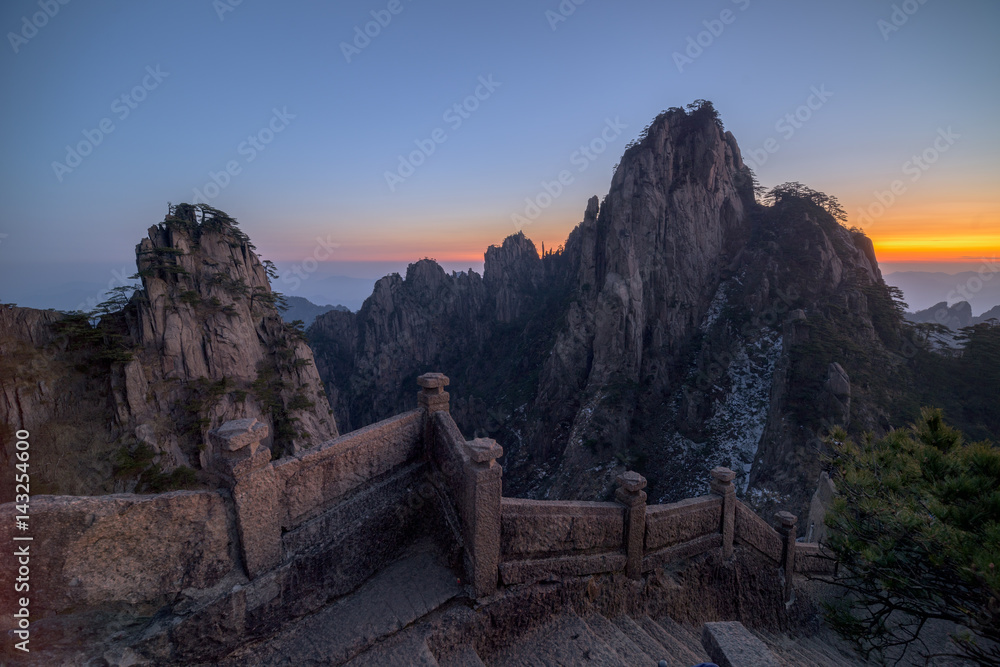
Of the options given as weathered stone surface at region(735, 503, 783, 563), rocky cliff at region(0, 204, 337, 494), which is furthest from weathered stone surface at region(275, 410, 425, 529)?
rocky cliff at region(0, 204, 337, 494)

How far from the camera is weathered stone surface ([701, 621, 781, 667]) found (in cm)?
305

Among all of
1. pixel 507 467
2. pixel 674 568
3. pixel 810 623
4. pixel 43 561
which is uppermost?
pixel 43 561

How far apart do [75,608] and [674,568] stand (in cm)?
704

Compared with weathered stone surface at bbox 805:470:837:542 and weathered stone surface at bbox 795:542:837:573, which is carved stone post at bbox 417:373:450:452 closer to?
weathered stone surface at bbox 795:542:837:573

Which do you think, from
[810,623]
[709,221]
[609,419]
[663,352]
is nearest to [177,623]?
[810,623]

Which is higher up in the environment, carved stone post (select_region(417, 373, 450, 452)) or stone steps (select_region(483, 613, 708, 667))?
carved stone post (select_region(417, 373, 450, 452))

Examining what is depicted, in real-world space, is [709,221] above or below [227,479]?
above

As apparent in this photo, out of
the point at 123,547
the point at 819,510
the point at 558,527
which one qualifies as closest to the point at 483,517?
the point at 558,527

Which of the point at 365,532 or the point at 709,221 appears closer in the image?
the point at 365,532

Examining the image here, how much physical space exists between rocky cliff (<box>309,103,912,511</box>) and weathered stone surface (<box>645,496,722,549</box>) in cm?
1658

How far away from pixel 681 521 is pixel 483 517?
3.53m

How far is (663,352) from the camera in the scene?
37.4m

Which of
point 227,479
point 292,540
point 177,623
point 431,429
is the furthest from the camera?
point 431,429

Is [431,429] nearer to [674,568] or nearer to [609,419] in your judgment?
[674,568]
